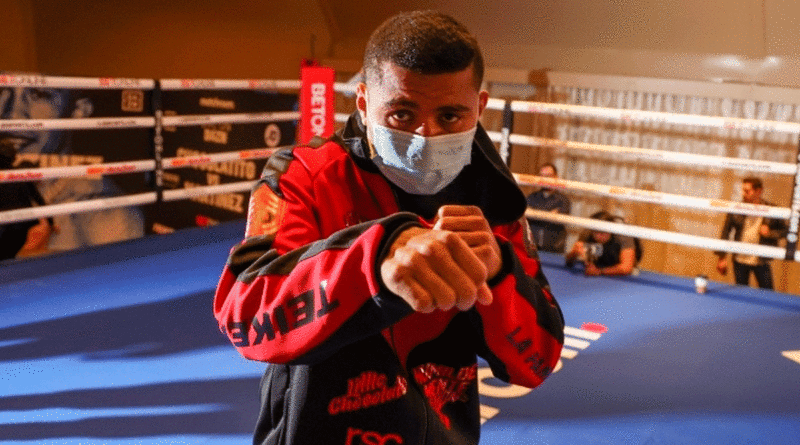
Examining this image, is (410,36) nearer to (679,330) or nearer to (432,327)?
(432,327)

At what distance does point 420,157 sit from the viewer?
3.44 feet

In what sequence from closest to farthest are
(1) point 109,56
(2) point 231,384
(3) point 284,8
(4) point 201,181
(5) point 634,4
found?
(2) point 231,384
(5) point 634,4
(4) point 201,181
(3) point 284,8
(1) point 109,56

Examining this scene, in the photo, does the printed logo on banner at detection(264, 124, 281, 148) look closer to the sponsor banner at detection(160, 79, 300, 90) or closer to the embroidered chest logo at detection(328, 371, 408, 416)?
the sponsor banner at detection(160, 79, 300, 90)

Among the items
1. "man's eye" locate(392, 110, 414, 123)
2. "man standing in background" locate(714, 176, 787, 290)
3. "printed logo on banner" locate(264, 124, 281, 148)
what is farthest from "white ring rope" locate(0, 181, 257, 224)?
"man standing in background" locate(714, 176, 787, 290)

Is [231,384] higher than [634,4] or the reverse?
the reverse

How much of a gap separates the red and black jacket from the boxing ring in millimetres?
1562

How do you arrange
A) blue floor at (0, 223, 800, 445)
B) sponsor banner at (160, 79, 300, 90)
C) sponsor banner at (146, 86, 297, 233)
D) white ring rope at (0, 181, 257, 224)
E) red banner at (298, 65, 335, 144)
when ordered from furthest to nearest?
1. sponsor banner at (146, 86, 297, 233)
2. red banner at (298, 65, 335, 144)
3. sponsor banner at (160, 79, 300, 90)
4. white ring rope at (0, 181, 257, 224)
5. blue floor at (0, 223, 800, 445)

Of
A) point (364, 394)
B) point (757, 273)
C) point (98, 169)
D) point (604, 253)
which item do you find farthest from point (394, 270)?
point (757, 273)

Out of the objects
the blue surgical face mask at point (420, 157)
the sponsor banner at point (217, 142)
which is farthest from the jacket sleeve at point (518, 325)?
the sponsor banner at point (217, 142)

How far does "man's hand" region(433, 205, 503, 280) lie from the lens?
83 centimetres

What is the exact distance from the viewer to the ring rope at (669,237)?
4.57m

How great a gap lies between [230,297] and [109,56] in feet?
31.4

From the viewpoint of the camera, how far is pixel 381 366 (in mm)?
994

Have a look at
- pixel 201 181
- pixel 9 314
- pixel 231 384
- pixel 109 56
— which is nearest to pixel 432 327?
pixel 231 384
